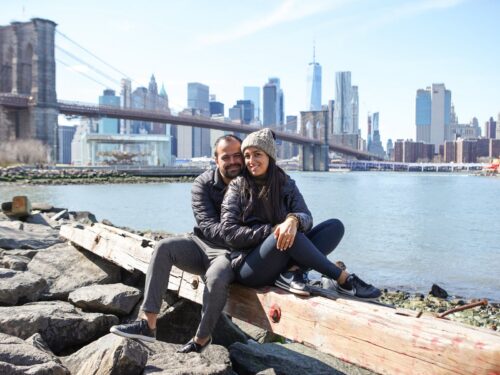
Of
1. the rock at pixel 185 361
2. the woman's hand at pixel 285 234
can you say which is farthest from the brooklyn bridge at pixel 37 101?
the woman's hand at pixel 285 234

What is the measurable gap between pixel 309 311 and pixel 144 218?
1398 centimetres

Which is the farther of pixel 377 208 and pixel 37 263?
pixel 377 208

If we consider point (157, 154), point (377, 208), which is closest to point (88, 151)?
point (157, 154)

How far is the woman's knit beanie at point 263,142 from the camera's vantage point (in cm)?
245

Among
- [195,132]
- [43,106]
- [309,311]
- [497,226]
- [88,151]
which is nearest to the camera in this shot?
[309,311]

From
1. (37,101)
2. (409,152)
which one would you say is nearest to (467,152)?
(409,152)

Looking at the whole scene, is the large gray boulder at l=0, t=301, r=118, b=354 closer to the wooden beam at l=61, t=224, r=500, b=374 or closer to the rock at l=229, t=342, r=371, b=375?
the wooden beam at l=61, t=224, r=500, b=374

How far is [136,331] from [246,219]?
62cm

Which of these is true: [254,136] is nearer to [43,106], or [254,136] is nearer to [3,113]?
[43,106]

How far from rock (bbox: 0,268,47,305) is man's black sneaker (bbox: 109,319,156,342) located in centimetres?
78

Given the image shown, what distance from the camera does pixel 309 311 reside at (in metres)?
2.16

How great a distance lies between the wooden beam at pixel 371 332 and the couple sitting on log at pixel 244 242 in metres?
0.09

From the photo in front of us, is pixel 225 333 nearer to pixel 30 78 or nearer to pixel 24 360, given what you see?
pixel 24 360

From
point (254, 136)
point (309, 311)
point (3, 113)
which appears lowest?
point (309, 311)
